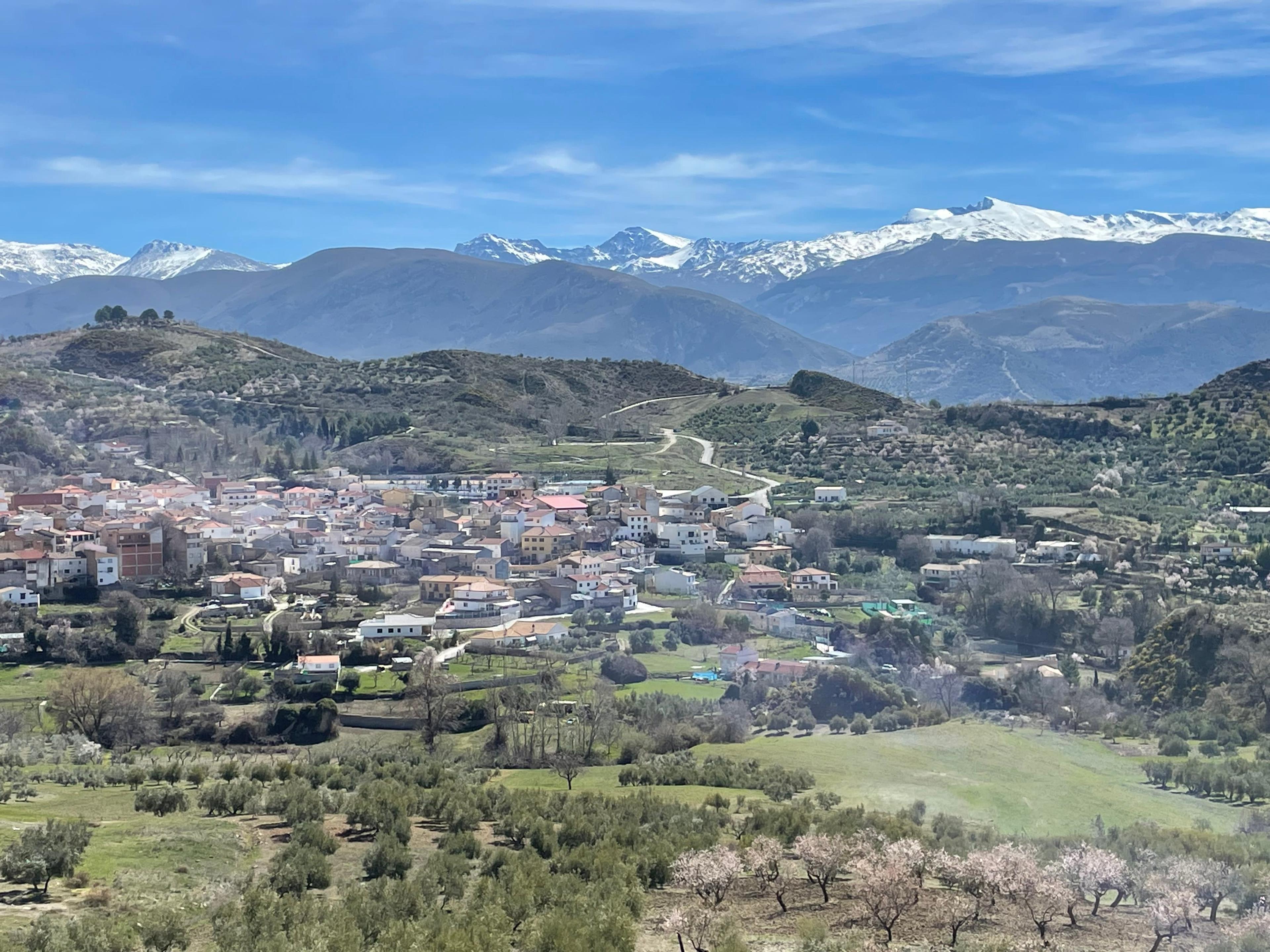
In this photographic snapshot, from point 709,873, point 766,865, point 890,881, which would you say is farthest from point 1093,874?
point 709,873

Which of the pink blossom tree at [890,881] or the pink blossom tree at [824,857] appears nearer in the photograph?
the pink blossom tree at [890,881]

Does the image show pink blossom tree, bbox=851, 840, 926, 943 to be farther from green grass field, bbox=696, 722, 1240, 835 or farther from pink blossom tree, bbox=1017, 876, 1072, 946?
green grass field, bbox=696, 722, 1240, 835

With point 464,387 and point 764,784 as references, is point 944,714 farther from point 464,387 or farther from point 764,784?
point 464,387

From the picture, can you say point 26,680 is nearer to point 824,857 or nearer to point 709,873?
point 709,873

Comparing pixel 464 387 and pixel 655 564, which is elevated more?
pixel 464 387

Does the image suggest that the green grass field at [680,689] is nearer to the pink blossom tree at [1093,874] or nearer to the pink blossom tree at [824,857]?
the pink blossom tree at [824,857]

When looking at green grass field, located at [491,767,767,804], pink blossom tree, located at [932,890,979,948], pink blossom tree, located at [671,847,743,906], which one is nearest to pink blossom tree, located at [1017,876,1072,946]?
pink blossom tree, located at [932,890,979,948]

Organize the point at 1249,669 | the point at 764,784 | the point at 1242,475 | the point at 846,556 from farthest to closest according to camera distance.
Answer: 1. the point at 1242,475
2. the point at 846,556
3. the point at 1249,669
4. the point at 764,784

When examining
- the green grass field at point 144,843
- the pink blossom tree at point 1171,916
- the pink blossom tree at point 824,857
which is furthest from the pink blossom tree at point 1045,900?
the green grass field at point 144,843

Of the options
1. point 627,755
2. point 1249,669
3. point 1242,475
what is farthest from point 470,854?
point 1242,475
